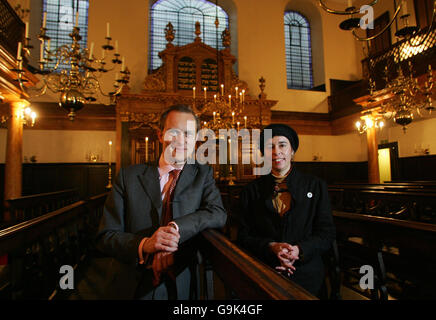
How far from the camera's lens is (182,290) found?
1.25m

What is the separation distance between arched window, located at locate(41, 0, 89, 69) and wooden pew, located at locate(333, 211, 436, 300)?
33.9ft

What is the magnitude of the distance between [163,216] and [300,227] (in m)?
0.87

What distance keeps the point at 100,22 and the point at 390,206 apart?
10559mm

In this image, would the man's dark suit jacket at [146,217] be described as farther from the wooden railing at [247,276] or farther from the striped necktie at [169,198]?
the wooden railing at [247,276]

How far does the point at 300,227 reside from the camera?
1.53 meters

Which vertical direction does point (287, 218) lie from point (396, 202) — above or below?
above

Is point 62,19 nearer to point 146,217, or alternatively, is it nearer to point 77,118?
point 77,118

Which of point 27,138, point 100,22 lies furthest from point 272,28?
point 27,138

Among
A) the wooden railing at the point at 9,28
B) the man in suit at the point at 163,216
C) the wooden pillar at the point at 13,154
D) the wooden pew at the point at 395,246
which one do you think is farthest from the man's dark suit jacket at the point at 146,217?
the wooden pillar at the point at 13,154

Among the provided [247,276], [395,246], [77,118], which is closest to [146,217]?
[247,276]

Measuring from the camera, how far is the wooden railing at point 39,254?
5.37 ft

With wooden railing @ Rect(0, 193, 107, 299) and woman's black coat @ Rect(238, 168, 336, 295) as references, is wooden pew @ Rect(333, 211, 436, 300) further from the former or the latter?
wooden railing @ Rect(0, 193, 107, 299)

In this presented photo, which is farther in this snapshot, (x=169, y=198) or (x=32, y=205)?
(x=32, y=205)
